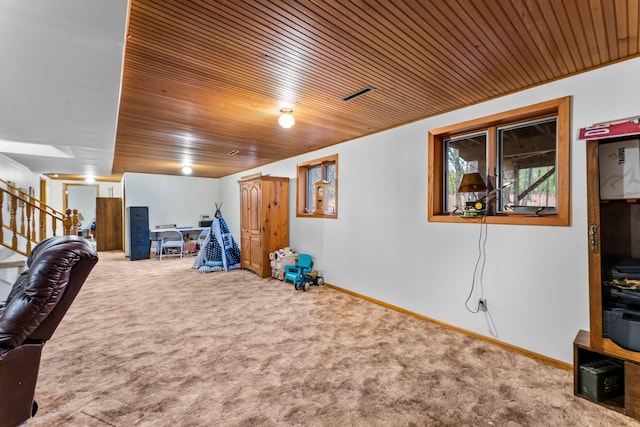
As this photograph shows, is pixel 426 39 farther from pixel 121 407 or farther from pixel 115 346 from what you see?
pixel 115 346

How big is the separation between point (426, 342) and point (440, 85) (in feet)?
7.88

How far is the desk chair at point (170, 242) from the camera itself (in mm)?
7656

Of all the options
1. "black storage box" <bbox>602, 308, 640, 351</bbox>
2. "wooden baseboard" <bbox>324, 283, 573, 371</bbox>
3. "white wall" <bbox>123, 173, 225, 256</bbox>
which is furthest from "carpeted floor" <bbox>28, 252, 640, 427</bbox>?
"white wall" <bbox>123, 173, 225, 256</bbox>

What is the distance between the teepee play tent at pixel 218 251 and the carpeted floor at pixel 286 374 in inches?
96.9

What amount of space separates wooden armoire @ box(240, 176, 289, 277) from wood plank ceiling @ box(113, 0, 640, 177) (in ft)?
7.28

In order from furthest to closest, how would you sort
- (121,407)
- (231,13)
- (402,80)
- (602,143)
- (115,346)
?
1. (115,346)
2. (402,80)
3. (602,143)
4. (121,407)
5. (231,13)

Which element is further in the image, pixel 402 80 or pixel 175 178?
pixel 175 178

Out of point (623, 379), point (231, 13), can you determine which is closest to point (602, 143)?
point (623, 379)

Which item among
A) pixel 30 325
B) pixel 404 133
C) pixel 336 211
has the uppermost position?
pixel 404 133

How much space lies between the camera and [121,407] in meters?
1.87

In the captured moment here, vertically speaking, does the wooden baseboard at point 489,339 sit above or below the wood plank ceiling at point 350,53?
below

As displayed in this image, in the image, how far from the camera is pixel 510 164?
9.54ft

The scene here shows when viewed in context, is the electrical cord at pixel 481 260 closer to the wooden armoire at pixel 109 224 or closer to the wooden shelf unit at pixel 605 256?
the wooden shelf unit at pixel 605 256

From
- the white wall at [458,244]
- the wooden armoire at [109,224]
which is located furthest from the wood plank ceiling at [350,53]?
the wooden armoire at [109,224]
